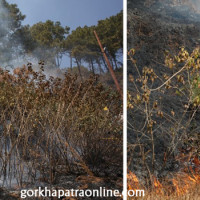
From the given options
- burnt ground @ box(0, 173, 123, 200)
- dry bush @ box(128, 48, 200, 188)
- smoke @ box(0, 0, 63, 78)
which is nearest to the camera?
burnt ground @ box(0, 173, 123, 200)

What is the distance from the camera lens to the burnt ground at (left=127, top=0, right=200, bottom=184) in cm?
274

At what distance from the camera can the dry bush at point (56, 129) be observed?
2.51 m

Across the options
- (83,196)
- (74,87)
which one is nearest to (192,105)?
(74,87)

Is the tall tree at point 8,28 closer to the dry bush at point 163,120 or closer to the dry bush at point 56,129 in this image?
the dry bush at point 56,129

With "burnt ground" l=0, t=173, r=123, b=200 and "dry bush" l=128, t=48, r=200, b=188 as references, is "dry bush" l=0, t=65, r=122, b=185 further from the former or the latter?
"dry bush" l=128, t=48, r=200, b=188

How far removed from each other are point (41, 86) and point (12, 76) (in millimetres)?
348

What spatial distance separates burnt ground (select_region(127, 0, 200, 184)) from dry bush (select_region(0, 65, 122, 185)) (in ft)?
0.55

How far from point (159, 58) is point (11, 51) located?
1.35 m

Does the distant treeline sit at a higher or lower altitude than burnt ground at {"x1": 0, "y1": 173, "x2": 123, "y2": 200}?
higher

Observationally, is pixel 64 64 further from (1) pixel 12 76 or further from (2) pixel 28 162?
(2) pixel 28 162

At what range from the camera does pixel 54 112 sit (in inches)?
104

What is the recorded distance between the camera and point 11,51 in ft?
10.8

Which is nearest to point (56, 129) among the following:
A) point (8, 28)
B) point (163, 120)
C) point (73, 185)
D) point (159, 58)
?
point (73, 185)

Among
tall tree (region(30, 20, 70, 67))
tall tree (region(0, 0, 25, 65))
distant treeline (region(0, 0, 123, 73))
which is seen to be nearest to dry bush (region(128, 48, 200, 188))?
distant treeline (region(0, 0, 123, 73))
